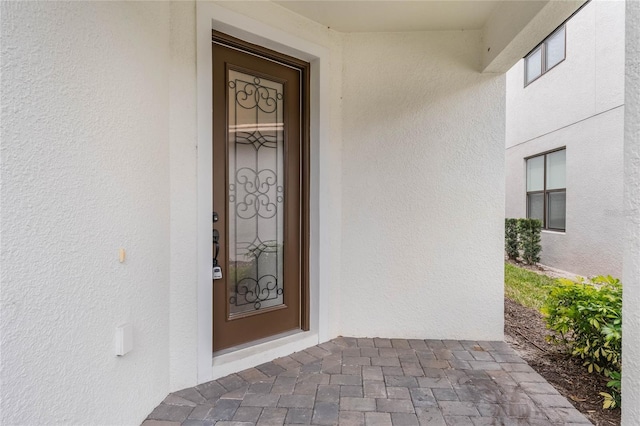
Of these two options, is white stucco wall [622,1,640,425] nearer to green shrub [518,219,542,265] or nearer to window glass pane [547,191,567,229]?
window glass pane [547,191,567,229]

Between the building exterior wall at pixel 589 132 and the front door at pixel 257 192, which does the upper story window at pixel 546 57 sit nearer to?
the building exterior wall at pixel 589 132

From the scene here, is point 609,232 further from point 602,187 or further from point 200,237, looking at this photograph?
point 200,237

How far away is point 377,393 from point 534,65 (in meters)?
8.32

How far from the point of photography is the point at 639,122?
1146 millimetres

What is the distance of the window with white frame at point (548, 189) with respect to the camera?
688cm

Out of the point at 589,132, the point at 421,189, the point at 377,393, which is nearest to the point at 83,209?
Answer: the point at 377,393

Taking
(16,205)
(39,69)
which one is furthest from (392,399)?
(39,69)

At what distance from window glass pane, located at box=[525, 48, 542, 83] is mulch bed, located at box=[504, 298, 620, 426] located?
608cm

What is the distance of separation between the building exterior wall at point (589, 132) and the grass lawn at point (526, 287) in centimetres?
97

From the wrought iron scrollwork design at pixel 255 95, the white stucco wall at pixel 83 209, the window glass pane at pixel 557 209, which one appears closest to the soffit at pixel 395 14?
the wrought iron scrollwork design at pixel 255 95

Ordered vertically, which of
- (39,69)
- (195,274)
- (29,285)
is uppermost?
(39,69)

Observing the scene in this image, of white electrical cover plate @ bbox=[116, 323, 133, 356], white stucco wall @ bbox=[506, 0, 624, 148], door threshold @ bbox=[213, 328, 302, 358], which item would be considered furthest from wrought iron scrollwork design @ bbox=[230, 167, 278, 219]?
white stucco wall @ bbox=[506, 0, 624, 148]

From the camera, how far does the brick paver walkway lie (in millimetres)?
2000

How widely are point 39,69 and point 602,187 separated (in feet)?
24.0
